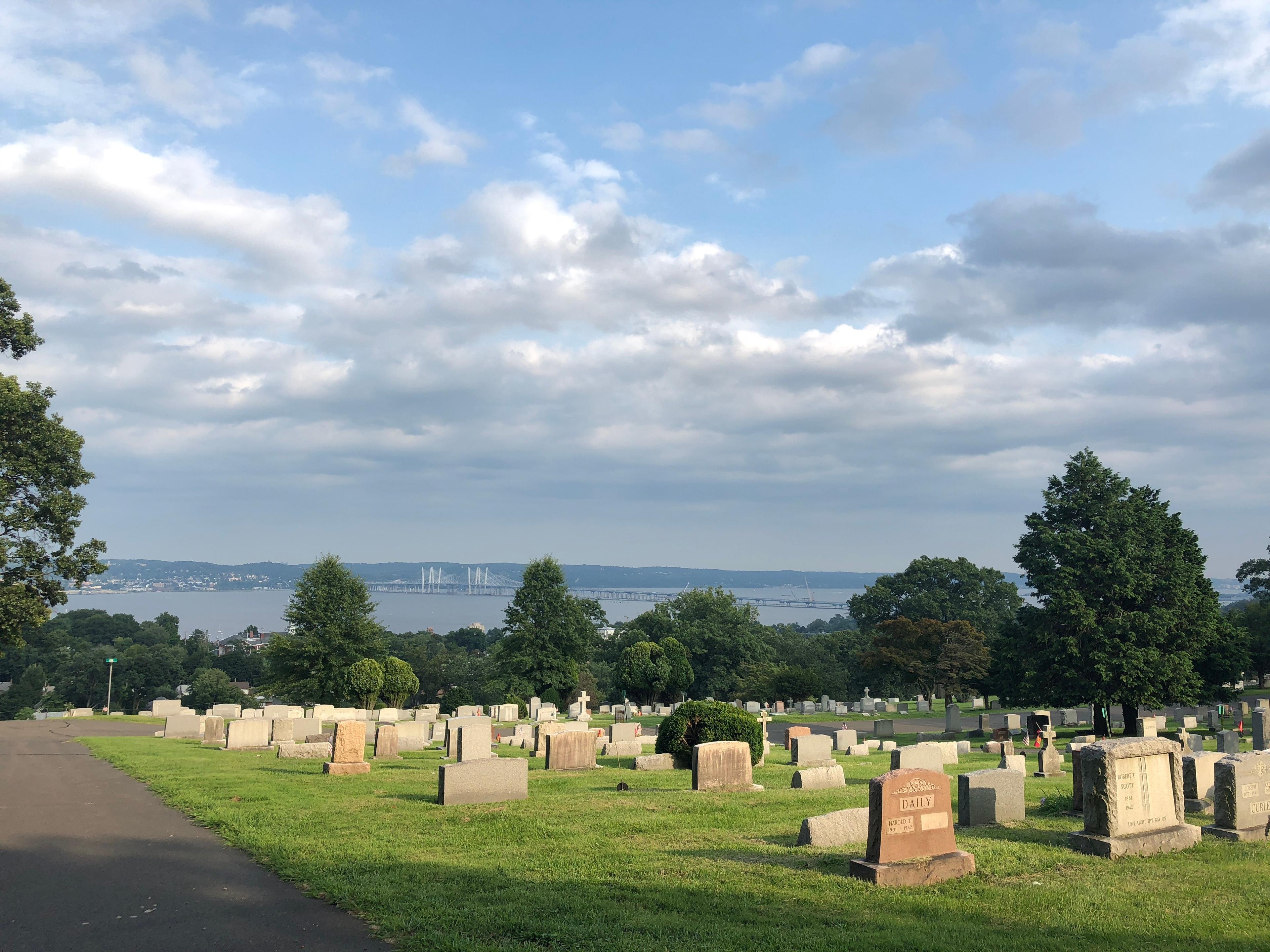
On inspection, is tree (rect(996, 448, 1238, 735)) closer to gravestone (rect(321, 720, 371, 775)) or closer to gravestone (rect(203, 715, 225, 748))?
gravestone (rect(321, 720, 371, 775))

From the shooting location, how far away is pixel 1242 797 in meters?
9.46

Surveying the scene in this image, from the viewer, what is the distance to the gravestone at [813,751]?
18.6 m

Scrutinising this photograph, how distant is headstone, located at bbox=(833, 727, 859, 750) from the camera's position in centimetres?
2277

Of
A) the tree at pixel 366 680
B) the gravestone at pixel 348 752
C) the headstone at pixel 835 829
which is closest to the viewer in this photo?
the headstone at pixel 835 829

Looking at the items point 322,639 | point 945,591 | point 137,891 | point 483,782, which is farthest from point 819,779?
point 945,591

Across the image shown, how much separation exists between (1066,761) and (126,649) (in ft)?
287

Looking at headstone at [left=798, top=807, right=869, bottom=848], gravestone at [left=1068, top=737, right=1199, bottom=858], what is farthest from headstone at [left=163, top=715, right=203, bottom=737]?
gravestone at [left=1068, top=737, right=1199, bottom=858]

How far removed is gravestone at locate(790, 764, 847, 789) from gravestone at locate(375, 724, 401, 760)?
956 centimetres

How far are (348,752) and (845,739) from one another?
13.5 meters

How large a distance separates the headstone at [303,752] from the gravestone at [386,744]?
108 cm

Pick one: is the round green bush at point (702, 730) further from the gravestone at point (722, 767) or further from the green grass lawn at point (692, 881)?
the green grass lawn at point (692, 881)

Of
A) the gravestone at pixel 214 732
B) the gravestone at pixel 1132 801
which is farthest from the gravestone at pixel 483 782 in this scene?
the gravestone at pixel 214 732

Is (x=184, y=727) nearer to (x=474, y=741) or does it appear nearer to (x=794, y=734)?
(x=474, y=741)

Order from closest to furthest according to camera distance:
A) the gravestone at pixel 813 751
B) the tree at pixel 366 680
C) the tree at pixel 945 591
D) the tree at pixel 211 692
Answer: the gravestone at pixel 813 751 < the tree at pixel 366 680 < the tree at pixel 211 692 < the tree at pixel 945 591
